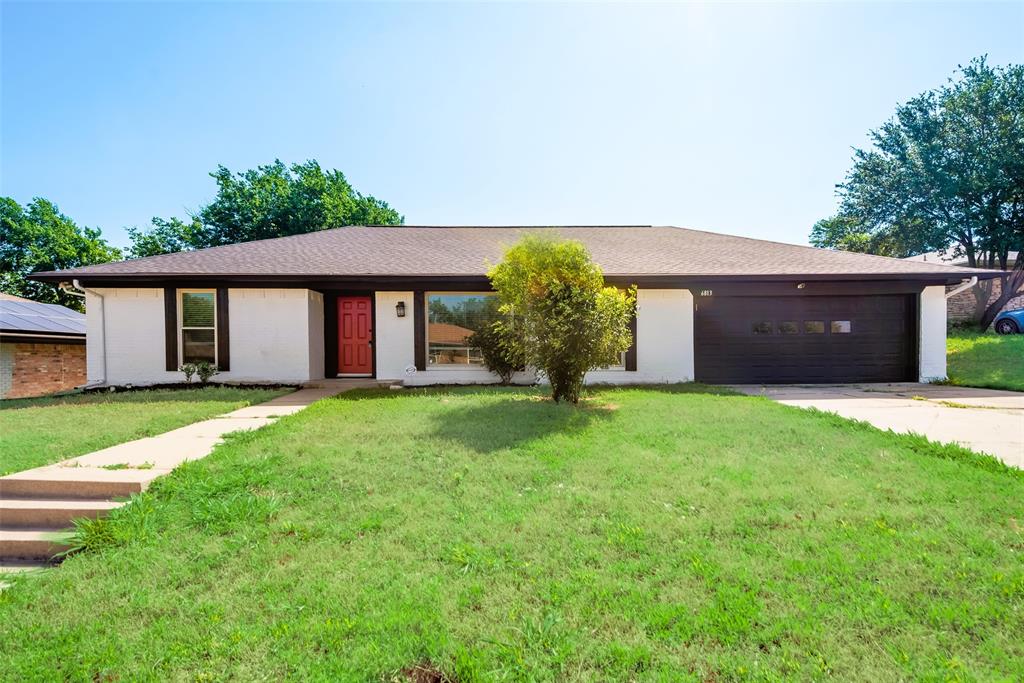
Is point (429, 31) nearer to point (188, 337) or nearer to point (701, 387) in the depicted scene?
point (188, 337)

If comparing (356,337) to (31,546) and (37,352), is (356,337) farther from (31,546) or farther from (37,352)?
(37,352)

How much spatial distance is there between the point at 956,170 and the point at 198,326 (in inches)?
989

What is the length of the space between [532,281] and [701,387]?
4.68m

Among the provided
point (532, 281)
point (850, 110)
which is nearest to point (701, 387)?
point (532, 281)

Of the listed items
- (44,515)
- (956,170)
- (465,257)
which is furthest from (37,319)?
(956,170)

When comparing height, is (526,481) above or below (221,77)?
below

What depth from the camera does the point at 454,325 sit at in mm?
9828

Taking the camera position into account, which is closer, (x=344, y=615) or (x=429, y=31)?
(x=344, y=615)

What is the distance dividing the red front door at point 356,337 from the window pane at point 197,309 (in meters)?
2.67

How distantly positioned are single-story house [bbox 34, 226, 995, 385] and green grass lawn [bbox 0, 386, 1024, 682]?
5483mm

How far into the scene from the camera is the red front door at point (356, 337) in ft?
34.4

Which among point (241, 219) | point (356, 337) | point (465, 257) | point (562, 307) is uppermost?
point (241, 219)

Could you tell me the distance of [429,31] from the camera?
8312mm

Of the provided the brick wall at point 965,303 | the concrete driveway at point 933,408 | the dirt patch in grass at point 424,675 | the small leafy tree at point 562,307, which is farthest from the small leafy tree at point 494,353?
the brick wall at point 965,303
